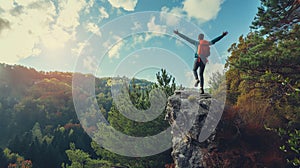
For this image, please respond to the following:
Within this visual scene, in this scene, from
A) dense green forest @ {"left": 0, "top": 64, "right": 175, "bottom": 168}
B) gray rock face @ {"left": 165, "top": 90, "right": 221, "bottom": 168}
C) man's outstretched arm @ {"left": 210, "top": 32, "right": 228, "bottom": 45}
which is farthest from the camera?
dense green forest @ {"left": 0, "top": 64, "right": 175, "bottom": 168}

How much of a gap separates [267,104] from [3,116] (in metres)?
50.4

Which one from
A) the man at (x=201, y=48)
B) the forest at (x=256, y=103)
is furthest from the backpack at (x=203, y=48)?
the forest at (x=256, y=103)

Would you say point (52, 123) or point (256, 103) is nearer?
point (256, 103)

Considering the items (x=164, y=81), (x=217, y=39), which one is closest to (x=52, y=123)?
(x=164, y=81)

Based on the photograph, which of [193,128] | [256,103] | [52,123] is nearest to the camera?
[193,128]

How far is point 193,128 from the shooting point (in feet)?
24.2

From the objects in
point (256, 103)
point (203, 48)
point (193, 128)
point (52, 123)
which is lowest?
point (52, 123)

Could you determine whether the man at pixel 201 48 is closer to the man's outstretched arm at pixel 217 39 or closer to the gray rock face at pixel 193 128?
the man's outstretched arm at pixel 217 39

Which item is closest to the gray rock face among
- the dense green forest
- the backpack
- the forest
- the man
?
the forest

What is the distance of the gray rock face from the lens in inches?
286

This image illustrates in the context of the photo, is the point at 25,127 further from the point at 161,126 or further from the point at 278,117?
the point at 278,117

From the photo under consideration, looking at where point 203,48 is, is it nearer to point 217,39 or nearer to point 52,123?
point 217,39

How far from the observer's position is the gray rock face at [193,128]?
23.9ft

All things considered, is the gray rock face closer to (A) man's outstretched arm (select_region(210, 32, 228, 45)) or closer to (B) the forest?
(B) the forest
